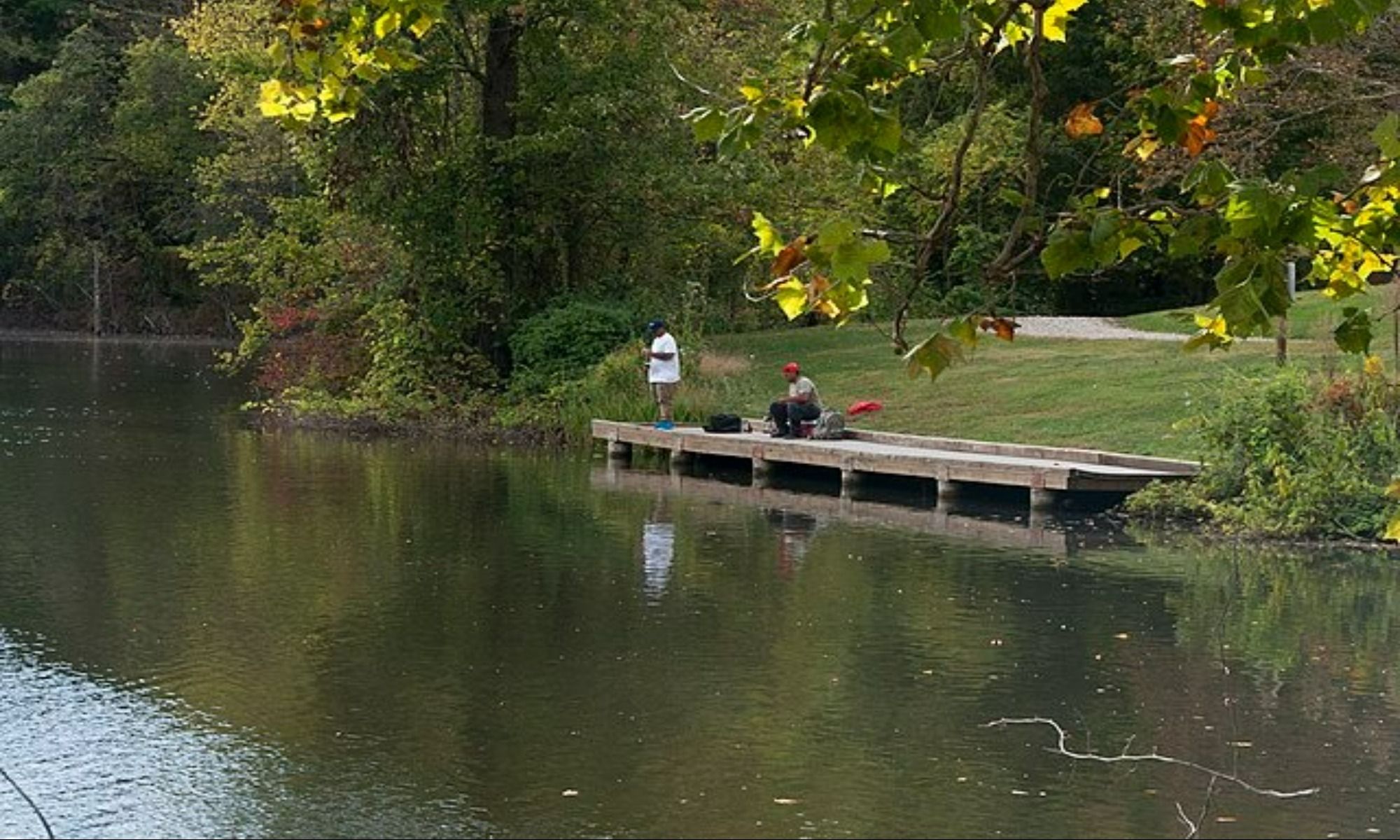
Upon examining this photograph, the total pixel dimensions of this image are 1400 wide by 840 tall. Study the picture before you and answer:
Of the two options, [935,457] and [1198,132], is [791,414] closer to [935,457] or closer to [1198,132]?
[935,457]

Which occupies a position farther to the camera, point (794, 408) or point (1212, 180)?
point (794, 408)

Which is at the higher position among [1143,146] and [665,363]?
[1143,146]

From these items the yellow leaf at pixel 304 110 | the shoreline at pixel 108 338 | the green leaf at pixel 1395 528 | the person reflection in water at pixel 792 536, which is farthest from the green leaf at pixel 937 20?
the shoreline at pixel 108 338

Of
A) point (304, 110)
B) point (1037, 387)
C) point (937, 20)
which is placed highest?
point (937, 20)

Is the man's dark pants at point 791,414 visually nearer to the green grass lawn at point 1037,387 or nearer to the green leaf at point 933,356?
the green grass lawn at point 1037,387

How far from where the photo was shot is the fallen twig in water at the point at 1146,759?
10500 mm

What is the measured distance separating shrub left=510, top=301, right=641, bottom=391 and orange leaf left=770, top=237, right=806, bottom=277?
82.6 ft

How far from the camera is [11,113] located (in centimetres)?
6034

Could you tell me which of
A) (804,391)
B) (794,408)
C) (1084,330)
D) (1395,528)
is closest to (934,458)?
(794,408)

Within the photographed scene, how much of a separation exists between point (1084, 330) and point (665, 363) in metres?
10.7

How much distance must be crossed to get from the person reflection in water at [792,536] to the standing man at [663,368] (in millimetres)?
5669

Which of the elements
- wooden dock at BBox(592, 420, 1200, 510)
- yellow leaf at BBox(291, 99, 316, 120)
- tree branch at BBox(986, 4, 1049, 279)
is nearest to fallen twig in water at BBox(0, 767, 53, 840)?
yellow leaf at BBox(291, 99, 316, 120)

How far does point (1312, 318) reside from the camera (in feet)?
103

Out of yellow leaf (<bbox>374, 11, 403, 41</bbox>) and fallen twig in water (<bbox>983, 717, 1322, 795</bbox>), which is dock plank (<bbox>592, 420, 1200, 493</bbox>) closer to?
fallen twig in water (<bbox>983, 717, 1322, 795</bbox>)
